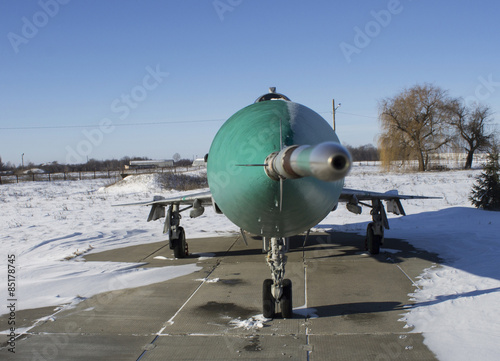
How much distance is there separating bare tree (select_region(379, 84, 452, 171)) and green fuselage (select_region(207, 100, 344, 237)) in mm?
38601

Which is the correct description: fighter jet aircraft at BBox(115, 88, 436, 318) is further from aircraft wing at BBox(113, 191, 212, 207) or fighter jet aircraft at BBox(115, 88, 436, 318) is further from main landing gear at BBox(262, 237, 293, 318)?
aircraft wing at BBox(113, 191, 212, 207)

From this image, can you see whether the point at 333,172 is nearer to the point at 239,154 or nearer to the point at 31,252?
the point at 239,154

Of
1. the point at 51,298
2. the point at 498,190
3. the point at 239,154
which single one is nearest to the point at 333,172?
the point at 239,154

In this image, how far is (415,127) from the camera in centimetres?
4159

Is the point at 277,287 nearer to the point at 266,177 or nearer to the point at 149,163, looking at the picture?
the point at 266,177

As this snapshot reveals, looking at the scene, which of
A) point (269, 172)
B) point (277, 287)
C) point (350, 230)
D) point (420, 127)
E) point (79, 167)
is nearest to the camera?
point (269, 172)

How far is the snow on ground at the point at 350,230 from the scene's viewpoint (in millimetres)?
5293

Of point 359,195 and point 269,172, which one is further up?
point 269,172

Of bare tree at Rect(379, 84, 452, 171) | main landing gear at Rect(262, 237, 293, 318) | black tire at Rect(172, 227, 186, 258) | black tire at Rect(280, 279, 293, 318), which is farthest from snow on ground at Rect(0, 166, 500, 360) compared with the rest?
bare tree at Rect(379, 84, 452, 171)

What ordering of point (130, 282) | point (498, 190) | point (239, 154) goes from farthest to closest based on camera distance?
point (498, 190) < point (130, 282) < point (239, 154)

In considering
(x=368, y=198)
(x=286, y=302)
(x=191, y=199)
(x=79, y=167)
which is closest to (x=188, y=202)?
(x=191, y=199)

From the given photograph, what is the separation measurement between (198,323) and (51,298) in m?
2.91

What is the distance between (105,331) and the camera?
5.40m

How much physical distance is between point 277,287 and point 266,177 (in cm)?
253
